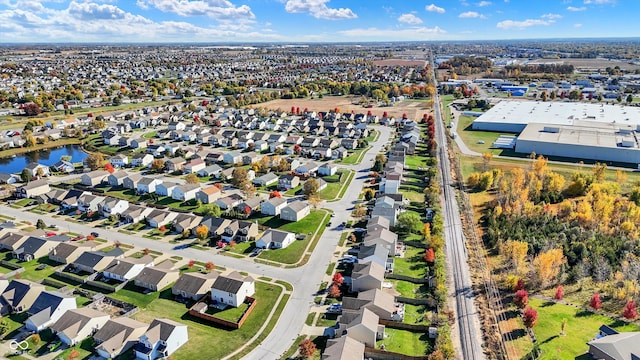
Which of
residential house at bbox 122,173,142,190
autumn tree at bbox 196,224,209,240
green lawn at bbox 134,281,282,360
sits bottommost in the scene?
green lawn at bbox 134,281,282,360

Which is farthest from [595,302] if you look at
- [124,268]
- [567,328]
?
[124,268]

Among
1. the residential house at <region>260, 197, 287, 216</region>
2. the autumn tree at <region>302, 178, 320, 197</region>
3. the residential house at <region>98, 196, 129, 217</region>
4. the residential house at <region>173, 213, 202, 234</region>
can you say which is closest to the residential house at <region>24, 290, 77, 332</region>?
the residential house at <region>173, 213, 202, 234</region>

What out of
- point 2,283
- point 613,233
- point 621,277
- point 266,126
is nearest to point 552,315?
point 621,277

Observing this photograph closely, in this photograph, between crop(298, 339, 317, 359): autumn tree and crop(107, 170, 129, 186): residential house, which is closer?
crop(298, 339, 317, 359): autumn tree

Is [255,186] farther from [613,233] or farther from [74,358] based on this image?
→ [613,233]

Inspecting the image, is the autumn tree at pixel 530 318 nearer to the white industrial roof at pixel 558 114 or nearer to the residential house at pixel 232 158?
the residential house at pixel 232 158

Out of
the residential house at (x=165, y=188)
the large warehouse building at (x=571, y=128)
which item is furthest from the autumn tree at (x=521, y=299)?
the large warehouse building at (x=571, y=128)

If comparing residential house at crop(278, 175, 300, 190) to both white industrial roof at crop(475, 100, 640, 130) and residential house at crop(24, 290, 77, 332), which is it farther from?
white industrial roof at crop(475, 100, 640, 130)
